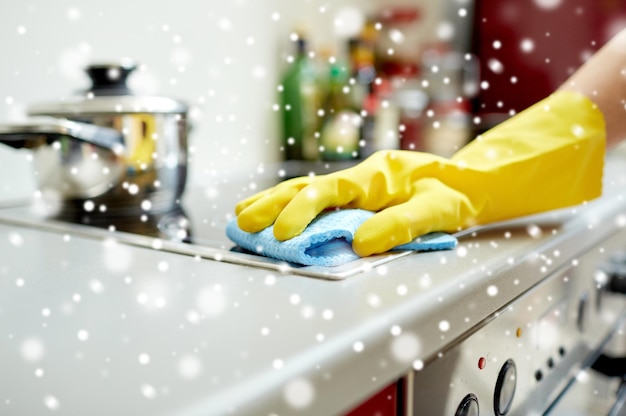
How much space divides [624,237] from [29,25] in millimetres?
968

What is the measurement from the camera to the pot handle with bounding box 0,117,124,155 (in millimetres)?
646

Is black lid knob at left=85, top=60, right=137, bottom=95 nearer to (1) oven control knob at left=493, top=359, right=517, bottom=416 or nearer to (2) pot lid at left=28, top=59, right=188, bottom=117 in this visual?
(2) pot lid at left=28, top=59, right=188, bottom=117

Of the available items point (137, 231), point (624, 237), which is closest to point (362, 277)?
point (137, 231)

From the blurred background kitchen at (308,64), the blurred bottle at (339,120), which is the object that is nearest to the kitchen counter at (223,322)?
the blurred background kitchen at (308,64)

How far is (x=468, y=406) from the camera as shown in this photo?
1.52 feet

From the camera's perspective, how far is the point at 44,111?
0.69 meters

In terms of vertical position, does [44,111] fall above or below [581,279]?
above

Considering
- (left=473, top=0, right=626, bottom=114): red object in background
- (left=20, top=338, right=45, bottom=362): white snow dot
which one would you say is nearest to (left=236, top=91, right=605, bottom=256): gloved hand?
(left=20, top=338, right=45, bottom=362): white snow dot

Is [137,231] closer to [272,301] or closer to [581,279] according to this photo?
[272,301]

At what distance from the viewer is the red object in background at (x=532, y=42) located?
5.79 ft

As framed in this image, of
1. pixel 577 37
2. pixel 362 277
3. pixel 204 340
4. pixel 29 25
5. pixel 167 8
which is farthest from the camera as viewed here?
pixel 577 37

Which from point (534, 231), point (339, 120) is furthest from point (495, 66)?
point (534, 231)

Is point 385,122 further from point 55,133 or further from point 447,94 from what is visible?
point 55,133

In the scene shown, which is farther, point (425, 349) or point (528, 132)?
point (528, 132)
